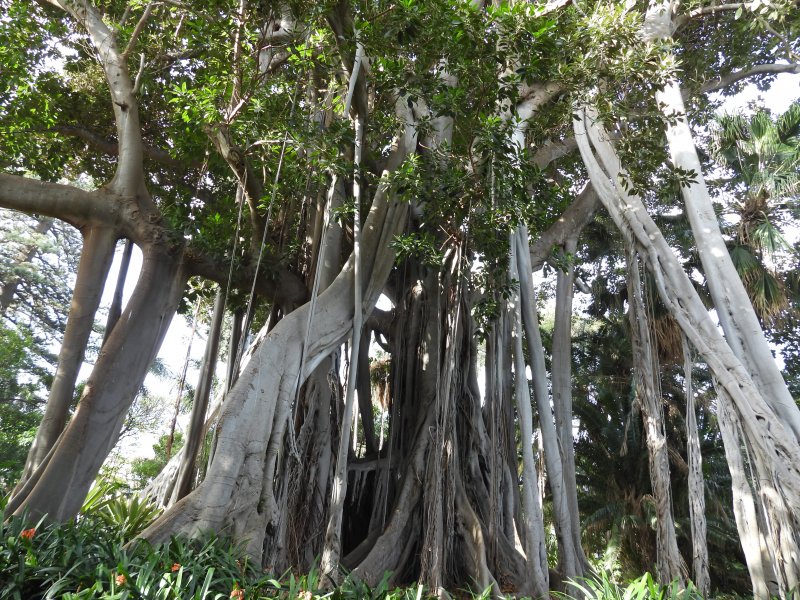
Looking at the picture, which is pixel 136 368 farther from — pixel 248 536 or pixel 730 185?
pixel 730 185

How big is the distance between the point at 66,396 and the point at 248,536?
218cm

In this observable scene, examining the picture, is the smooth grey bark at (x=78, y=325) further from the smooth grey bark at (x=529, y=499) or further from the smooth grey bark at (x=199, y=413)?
the smooth grey bark at (x=529, y=499)

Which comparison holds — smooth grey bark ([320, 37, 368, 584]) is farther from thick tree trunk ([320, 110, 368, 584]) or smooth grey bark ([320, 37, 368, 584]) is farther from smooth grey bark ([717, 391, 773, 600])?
smooth grey bark ([717, 391, 773, 600])

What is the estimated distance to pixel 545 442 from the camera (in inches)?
182

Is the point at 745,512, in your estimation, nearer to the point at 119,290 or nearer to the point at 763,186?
the point at 763,186

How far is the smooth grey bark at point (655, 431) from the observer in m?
3.77

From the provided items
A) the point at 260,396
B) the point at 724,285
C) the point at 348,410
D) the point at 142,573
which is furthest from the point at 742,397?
the point at 142,573

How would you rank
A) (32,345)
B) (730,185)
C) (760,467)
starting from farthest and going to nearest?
1. (32,345)
2. (730,185)
3. (760,467)

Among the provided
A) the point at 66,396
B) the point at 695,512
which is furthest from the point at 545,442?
the point at 66,396

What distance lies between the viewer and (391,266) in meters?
4.93

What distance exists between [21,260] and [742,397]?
1671 centimetres

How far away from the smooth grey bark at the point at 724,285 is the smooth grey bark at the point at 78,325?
14.7ft

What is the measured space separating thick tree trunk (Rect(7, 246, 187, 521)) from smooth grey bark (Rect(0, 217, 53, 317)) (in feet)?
38.7

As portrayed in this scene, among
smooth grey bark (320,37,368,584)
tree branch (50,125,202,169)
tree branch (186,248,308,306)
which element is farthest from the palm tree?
tree branch (50,125,202,169)
